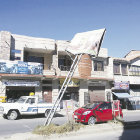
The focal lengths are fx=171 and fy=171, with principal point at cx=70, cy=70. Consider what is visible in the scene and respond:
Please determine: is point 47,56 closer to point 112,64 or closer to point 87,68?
point 87,68

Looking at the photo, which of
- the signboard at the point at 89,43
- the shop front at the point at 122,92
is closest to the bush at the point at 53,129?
the signboard at the point at 89,43

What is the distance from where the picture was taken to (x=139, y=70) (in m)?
29.1

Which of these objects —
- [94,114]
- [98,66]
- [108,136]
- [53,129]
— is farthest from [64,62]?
[53,129]

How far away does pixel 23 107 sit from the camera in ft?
48.2

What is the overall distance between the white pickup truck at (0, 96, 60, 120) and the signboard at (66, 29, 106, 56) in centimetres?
744

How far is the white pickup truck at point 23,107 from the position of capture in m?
14.1

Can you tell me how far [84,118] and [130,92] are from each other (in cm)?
1920

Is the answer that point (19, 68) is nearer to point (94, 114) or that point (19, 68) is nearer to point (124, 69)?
point (94, 114)

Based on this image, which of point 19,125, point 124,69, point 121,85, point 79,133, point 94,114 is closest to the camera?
point 79,133

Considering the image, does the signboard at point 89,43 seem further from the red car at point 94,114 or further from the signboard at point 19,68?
the signboard at point 19,68

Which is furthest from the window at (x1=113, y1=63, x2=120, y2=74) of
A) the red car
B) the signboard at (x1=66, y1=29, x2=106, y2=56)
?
the signboard at (x1=66, y1=29, x2=106, y2=56)

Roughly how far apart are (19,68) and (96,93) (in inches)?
478

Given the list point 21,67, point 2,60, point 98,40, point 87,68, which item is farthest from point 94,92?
point 98,40

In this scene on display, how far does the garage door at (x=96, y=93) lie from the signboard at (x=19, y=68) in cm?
871
